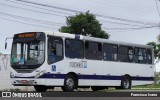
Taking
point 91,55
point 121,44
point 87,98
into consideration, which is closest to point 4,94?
point 87,98

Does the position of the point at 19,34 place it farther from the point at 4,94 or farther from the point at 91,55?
the point at 4,94

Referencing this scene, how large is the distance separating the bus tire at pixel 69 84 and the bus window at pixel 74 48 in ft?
3.80

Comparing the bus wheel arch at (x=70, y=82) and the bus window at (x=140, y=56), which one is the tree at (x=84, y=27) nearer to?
the bus window at (x=140, y=56)

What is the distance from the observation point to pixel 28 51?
23.8 meters

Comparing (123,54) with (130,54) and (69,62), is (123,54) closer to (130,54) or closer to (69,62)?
(130,54)

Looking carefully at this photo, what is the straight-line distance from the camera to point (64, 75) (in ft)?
80.4

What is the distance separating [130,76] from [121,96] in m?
14.7

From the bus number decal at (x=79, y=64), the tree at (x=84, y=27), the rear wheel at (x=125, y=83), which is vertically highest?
the tree at (x=84, y=27)

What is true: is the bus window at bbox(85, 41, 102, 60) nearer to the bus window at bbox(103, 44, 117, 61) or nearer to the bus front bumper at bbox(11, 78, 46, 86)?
the bus window at bbox(103, 44, 117, 61)

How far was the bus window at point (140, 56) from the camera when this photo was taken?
30.6 m

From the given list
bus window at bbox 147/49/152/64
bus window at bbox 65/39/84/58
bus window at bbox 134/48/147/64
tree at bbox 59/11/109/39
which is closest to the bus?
bus window at bbox 65/39/84/58

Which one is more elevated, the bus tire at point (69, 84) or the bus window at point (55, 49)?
the bus window at point (55, 49)

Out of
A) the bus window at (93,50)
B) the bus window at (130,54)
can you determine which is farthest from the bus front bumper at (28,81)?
the bus window at (130,54)

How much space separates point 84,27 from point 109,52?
23.7m
